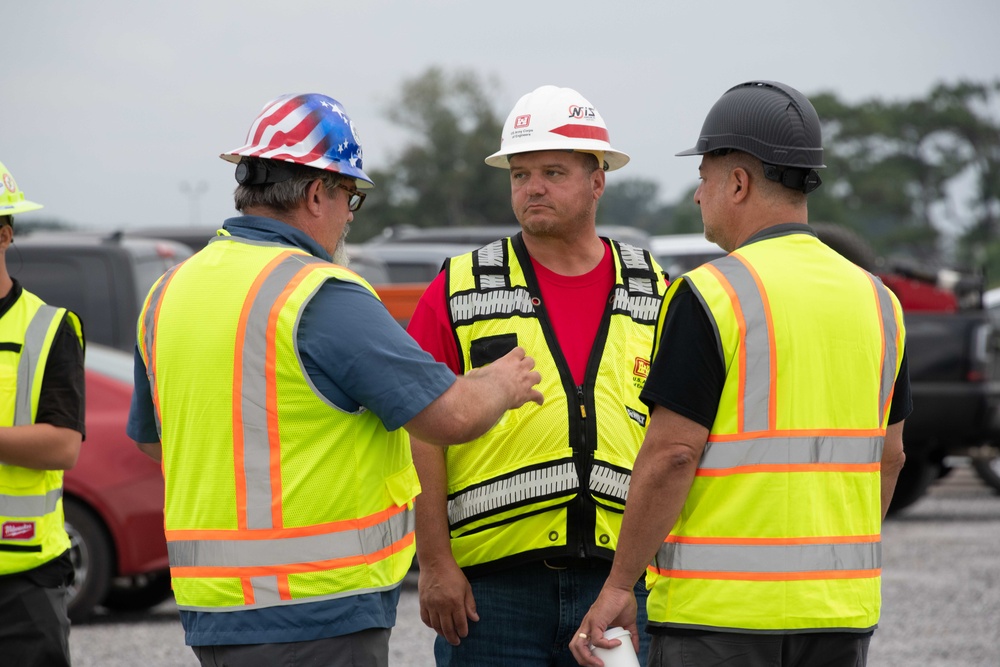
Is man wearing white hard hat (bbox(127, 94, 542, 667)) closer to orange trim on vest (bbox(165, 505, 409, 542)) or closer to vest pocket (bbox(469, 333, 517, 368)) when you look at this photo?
orange trim on vest (bbox(165, 505, 409, 542))

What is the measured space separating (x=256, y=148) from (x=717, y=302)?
45.6 inches

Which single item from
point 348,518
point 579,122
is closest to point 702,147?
point 579,122

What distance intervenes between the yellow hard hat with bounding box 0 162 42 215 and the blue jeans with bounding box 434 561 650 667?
1.86 m

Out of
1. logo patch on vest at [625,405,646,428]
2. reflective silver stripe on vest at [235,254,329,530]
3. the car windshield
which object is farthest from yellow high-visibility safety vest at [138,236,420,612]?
the car windshield

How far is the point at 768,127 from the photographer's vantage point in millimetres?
3100

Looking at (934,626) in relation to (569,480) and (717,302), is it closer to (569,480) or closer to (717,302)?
(569,480)

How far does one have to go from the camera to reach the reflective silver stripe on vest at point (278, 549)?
9.69ft

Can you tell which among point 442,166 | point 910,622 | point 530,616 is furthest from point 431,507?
point 442,166

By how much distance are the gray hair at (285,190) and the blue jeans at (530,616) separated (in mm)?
1244

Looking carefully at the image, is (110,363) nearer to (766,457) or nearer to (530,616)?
(530,616)

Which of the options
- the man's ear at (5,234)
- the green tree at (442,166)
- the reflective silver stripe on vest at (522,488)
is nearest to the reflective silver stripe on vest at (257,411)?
the reflective silver stripe on vest at (522,488)

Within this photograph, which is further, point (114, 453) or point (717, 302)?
point (114, 453)

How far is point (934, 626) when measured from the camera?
7395 mm

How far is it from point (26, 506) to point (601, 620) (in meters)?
1.81
